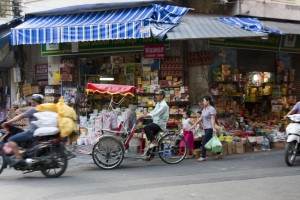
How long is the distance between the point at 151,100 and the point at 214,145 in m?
2.94

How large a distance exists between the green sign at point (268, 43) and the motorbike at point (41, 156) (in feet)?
21.4

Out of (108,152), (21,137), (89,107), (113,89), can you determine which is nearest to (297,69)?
(89,107)

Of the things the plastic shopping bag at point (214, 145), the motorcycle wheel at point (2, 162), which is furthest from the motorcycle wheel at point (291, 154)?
the motorcycle wheel at point (2, 162)

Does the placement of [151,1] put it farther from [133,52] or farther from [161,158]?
[161,158]

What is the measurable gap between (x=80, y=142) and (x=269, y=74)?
703cm

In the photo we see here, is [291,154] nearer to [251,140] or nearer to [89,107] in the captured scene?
[251,140]

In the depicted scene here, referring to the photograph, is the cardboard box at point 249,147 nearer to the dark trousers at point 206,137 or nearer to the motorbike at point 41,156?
the dark trousers at point 206,137

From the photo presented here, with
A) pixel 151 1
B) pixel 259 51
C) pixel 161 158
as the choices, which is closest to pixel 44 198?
pixel 161 158

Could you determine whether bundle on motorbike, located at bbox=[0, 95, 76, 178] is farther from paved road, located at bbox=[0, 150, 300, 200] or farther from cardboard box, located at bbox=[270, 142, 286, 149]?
cardboard box, located at bbox=[270, 142, 286, 149]

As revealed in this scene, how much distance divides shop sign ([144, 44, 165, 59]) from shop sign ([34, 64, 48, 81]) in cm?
432

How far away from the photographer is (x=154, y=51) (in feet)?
46.0

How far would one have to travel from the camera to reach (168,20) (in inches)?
487

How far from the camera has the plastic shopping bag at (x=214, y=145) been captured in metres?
12.0

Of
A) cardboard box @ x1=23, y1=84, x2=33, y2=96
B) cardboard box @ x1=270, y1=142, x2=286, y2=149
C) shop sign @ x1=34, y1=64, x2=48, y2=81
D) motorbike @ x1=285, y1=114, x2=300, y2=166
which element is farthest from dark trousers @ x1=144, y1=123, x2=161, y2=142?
cardboard box @ x1=23, y1=84, x2=33, y2=96
